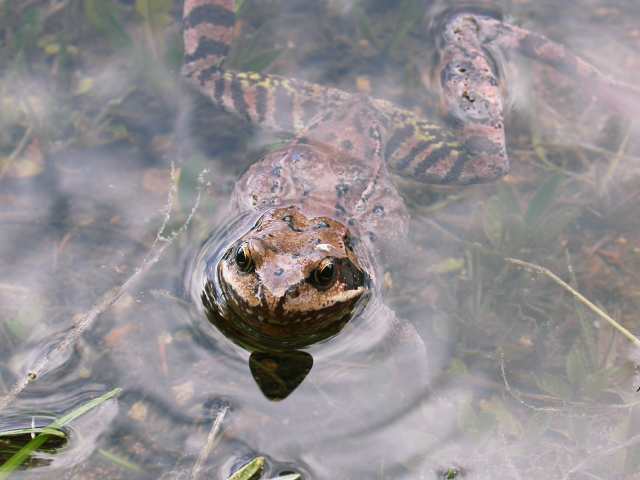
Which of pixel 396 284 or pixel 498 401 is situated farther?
pixel 396 284

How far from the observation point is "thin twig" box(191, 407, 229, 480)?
2.94 metres

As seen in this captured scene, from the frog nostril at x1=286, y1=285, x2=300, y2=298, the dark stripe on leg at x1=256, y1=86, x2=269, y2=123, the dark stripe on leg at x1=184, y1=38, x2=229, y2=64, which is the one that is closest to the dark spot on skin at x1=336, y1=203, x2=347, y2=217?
the dark stripe on leg at x1=256, y1=86, x2=269, y2=123

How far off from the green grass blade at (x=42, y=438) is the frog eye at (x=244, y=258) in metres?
0.78

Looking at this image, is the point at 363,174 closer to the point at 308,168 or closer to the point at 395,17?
the point at 308,168

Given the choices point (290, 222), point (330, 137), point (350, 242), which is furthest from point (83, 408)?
point (330, 137)

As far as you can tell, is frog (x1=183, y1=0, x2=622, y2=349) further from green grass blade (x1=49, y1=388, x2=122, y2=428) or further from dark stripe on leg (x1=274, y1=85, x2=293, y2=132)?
green grass blade (x1=49, y1=388, x2=122, y2=428)

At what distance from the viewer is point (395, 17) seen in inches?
206

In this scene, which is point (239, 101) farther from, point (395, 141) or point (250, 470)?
point (250, 470)

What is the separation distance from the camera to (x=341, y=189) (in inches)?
161

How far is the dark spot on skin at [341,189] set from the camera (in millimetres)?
4074

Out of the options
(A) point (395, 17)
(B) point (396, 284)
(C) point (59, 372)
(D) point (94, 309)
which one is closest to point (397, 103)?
(A) point (395, 17)

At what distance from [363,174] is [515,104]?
1479 millimetres

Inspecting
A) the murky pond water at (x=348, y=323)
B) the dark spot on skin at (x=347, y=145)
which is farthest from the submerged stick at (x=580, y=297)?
the dark spot on skin at (x=347, y=145)

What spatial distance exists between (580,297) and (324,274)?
144cm
